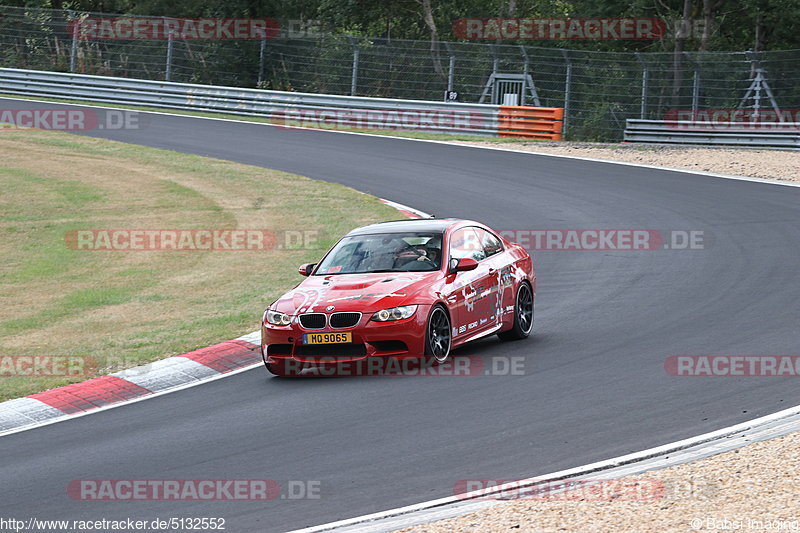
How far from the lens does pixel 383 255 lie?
12.2 meters

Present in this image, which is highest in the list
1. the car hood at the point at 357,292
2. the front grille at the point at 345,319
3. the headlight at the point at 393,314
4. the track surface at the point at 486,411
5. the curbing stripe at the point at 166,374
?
the car hood at the point at 357,292

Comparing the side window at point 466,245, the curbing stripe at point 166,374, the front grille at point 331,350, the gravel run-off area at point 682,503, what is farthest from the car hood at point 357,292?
the gravel run-off area at point 682,503

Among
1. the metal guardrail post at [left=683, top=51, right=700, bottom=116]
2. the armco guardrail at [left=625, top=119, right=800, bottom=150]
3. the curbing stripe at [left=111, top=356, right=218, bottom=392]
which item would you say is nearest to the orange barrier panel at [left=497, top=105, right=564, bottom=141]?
the armco guardrail at [left=625, top=119, right=800, bottom=150]

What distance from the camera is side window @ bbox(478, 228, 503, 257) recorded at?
1284 centimetres

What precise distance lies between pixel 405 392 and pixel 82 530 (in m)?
3.86

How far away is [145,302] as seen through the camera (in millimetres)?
15109

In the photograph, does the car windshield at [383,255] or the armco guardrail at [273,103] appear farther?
the armco guardrail at [273,103]

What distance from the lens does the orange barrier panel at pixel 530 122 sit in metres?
32.2

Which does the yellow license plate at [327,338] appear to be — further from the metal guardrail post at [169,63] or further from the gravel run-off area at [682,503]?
the metal guardrail post at [169,63]

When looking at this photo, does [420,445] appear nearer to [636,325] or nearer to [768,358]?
[768,358]

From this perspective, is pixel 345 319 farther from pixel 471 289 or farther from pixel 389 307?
pixel 471 289

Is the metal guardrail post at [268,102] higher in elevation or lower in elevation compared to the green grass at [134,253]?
higher

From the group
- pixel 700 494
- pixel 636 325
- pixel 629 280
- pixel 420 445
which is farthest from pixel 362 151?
pixel 700 494

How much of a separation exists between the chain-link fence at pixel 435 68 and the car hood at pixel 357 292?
73.7 ft
